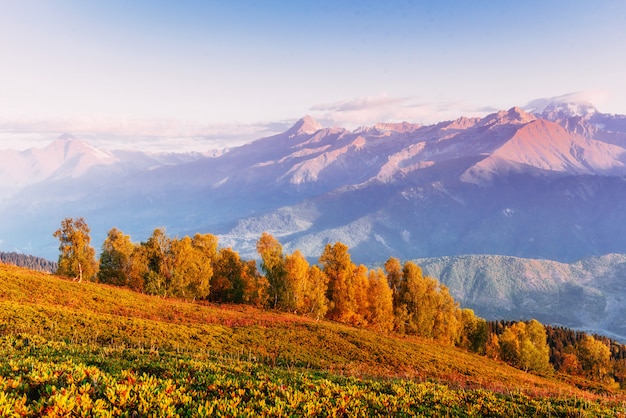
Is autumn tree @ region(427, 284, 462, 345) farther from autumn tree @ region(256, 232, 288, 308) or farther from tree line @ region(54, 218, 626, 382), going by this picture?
autumn tree @ region(256, 232, 288, 308)

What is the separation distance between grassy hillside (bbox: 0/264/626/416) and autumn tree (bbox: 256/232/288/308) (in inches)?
515

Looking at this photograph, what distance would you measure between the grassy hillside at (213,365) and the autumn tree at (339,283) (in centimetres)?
2475

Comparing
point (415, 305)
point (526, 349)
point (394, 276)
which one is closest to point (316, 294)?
point (394, 276)

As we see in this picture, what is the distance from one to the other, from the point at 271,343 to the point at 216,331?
7.33m

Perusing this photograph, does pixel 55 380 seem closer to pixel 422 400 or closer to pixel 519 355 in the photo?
pixel 422 400

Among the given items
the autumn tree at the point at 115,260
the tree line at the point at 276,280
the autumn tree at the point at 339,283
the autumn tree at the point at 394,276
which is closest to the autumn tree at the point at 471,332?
the tree line at the point at 276,280

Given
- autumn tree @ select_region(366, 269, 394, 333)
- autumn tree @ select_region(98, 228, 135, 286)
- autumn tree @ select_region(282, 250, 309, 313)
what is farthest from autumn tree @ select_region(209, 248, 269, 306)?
autumn tree @ select_region(366, 269, 394, 333)

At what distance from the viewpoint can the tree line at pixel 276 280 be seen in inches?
2981

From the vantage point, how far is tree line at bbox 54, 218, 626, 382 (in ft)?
248

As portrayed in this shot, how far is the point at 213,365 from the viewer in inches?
811

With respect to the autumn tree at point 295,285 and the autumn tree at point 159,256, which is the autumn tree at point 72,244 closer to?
the autumn tree at point 159,256

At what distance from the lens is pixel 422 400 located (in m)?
18.9

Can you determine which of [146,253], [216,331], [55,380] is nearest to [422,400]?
[55,380]

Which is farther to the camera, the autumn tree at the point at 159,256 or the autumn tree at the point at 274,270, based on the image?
the autumn tree at the point at 274,270
